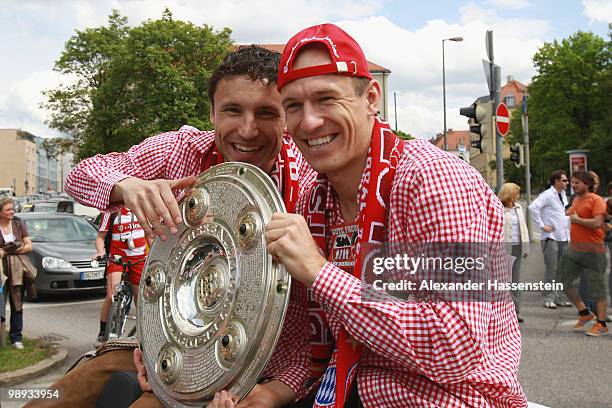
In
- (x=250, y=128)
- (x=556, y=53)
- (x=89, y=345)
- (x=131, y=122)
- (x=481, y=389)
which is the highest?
(x=556, y=53)

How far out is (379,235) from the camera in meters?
1.64

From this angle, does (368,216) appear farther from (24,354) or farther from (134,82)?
(134,82)

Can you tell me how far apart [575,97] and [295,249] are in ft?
162

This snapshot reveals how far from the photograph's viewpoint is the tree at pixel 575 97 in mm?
44906

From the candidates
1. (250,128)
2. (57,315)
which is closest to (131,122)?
(57,315)

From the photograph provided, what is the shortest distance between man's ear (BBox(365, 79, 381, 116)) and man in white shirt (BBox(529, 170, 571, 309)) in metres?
7.83

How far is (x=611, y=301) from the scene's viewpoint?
8.64 meters

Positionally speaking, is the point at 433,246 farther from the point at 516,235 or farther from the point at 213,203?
the point at 516,235

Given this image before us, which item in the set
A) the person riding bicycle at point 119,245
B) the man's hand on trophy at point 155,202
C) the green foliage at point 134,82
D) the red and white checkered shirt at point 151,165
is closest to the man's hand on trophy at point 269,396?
the man's hand on trophy at point 155,202

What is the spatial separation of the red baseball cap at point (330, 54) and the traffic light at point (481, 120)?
9.99m

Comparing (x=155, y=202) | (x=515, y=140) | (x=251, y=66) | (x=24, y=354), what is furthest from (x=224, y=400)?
(x=515, y=140)

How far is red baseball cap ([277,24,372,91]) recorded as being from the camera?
65.9 inches

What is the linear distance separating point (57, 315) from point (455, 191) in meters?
9.71

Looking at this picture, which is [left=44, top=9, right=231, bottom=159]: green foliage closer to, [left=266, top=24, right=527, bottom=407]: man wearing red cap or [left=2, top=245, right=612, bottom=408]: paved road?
[left=2, top=245, right=612, bottom=408]: paved road
